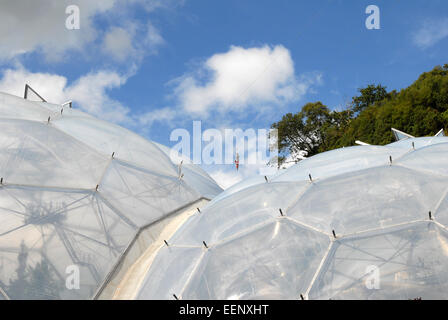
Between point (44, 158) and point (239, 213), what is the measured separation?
172 inches

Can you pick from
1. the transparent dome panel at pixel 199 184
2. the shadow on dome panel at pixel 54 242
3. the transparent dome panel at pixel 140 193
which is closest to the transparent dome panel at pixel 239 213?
the transparent dome panel at pixel 140 193

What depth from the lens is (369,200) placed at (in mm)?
7105

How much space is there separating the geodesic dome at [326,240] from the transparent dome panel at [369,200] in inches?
0.6

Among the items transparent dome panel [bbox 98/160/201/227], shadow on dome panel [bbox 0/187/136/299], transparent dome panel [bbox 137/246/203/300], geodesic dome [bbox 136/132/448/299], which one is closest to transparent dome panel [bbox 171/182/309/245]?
geodesic dome [bbox 136/132/448/299]

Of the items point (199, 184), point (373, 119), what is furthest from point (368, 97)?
point (199, 184)

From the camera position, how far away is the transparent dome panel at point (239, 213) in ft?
25.1

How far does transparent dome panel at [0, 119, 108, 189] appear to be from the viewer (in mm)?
8426

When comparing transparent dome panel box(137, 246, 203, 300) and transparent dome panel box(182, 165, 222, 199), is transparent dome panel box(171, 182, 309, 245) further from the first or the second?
transparent dome panel box(182, 165, 222, 199)

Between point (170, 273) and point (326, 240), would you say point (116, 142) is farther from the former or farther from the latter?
point (326, 240)

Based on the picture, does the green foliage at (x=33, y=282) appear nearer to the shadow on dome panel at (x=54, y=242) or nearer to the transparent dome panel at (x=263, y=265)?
the shadow on dome panel at (x=54, y=242)

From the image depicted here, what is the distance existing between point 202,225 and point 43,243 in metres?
2.94
